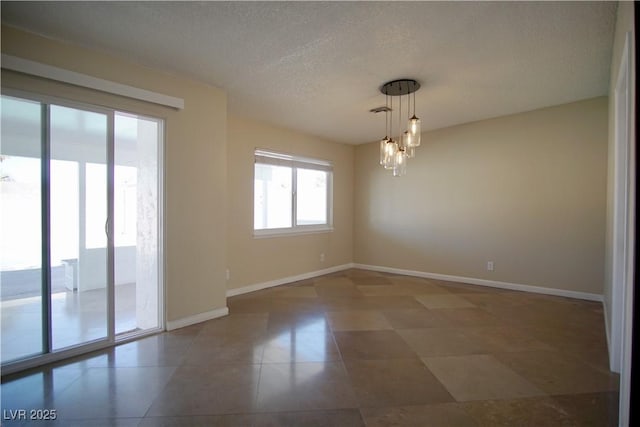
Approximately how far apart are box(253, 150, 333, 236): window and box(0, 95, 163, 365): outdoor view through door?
5.61 feet

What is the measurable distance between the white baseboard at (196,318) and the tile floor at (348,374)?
120 millimetres

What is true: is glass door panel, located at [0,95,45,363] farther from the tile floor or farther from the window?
the window

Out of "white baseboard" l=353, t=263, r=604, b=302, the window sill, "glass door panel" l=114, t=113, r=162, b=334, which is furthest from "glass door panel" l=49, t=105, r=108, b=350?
"white baseboard" l=353, t=263, r=604, b=302

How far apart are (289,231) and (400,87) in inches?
112

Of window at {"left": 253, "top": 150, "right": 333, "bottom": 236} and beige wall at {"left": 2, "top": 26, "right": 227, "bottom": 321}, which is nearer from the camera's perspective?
beige wall at {"left": 2, "top": 26, "right": 227, "bottom": 321}

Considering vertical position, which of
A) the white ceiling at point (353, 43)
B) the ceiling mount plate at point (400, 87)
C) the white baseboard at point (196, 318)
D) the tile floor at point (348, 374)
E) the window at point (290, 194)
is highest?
the white ceiling at point (353, 43)

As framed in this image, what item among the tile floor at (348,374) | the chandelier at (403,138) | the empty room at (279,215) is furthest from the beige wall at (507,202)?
the chandelier at (403,138)

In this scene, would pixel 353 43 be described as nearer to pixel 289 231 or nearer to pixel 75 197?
pixel 75 197

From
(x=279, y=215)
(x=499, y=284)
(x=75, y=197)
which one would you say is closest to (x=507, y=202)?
(x=499, y=284)

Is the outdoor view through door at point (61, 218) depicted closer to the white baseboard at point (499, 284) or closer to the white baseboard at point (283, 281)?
the white baseboard at point (283, 281)

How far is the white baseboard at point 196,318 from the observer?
2.98m

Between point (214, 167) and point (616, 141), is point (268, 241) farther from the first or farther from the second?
point (616, 141)

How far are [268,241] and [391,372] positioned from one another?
294 cm

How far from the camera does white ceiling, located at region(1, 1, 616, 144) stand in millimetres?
1999
